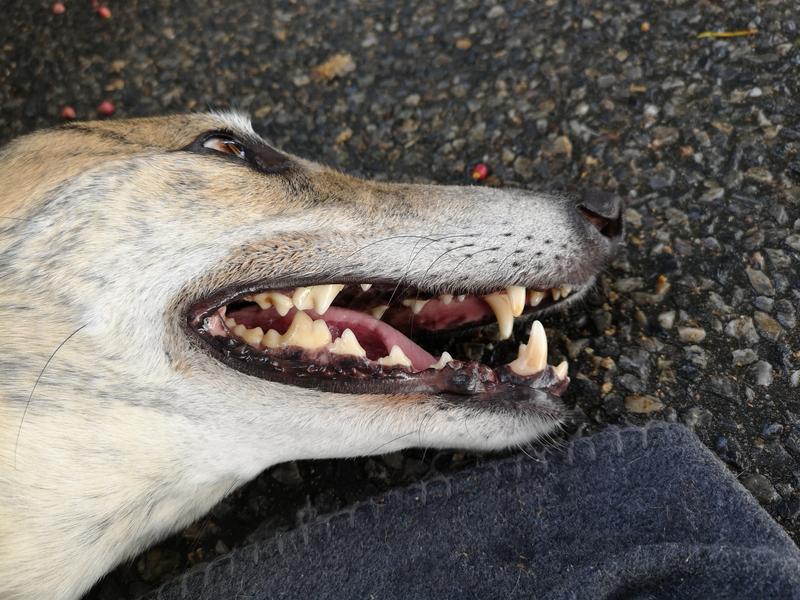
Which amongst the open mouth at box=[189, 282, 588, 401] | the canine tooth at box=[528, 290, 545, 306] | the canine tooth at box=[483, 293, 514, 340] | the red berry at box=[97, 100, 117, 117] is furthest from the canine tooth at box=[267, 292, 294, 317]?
the red berry at box=[97, 100, 117, 117]

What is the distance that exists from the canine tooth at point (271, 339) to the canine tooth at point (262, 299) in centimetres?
11

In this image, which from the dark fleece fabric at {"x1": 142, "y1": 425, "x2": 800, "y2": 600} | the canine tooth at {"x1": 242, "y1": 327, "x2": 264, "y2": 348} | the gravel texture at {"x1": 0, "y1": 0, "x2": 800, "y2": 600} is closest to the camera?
the dark fleece fabric at {"x1": 142, "y1": 425, "x2": 800, "y2": 600}

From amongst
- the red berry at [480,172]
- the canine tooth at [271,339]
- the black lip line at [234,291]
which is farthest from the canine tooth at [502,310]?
the red berry at [480,172]

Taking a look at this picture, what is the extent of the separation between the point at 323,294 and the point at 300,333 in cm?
15

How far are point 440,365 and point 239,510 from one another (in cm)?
106

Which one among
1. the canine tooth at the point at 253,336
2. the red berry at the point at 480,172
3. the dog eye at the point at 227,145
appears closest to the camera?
the canine tooth at the point at 253,336

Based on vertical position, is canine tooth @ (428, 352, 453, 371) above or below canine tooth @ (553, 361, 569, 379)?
above

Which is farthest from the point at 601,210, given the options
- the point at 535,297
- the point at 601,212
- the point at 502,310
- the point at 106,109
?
the point at 106,109

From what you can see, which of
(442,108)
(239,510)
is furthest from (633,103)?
(239,510)

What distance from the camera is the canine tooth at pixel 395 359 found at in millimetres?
2473

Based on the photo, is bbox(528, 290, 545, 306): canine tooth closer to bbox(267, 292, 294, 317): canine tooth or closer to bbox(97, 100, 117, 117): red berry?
bbox(267, 292, 294, 317): canine tooth

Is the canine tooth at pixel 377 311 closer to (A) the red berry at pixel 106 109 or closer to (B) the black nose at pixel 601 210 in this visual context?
(B) the black nose at pixel 601 210

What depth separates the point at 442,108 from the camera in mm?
4137

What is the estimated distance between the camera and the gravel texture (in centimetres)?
291
